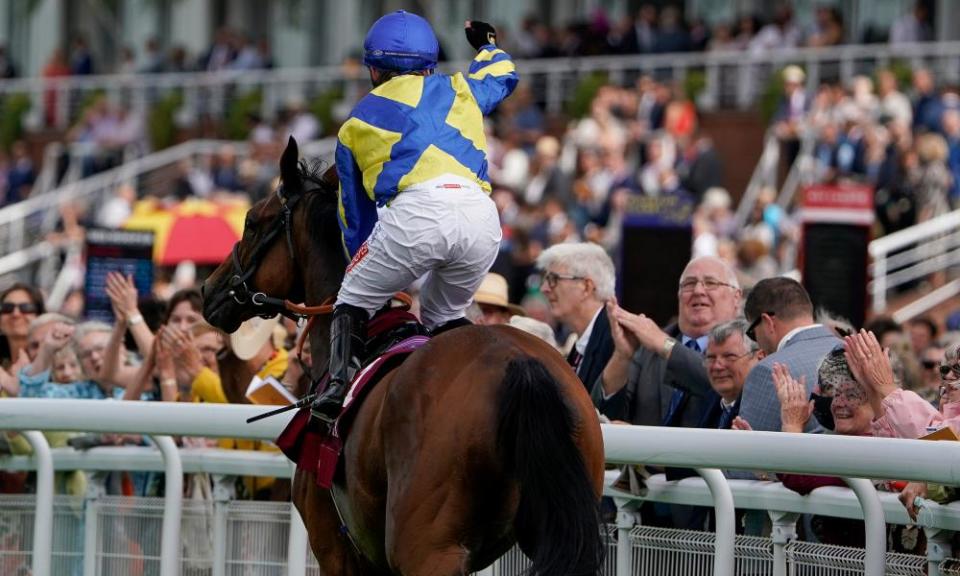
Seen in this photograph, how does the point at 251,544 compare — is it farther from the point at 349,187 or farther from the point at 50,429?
the point at 349,187

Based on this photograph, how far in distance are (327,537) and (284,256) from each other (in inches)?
42.4

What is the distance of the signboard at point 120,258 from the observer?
11.7 metres

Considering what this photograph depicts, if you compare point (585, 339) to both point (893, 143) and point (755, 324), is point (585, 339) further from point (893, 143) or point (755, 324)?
point (893, 143)

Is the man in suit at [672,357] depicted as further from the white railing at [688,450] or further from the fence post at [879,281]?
the fence post at [879,281]

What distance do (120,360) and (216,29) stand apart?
2465 centimetres

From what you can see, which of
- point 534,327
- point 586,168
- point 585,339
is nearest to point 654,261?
point 534,327

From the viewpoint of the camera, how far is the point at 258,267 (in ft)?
21.4

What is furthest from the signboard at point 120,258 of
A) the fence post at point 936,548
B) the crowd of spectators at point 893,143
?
the fence post at point 936,548

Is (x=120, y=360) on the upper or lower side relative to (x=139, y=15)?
lower

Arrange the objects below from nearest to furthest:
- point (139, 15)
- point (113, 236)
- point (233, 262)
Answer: point (233, 262) < point (113, 236) < point (139, 15)

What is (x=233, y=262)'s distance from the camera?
6613 mm

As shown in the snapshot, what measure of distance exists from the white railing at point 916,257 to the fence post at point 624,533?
8935 millimetres

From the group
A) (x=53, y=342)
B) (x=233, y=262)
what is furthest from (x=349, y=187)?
(x=53, y=342)

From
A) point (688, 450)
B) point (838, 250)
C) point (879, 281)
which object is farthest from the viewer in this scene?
point (879, 281)
